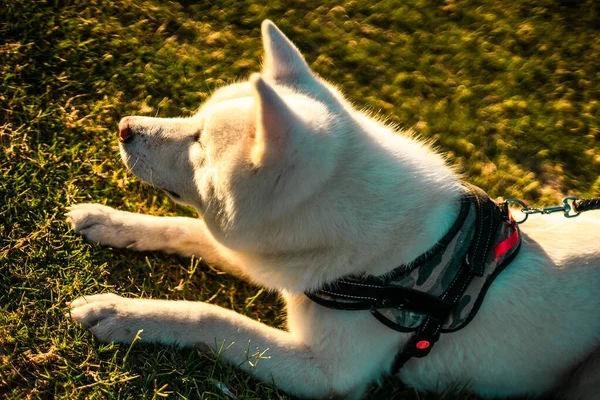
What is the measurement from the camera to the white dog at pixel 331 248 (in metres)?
2.45

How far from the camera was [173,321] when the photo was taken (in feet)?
9.26

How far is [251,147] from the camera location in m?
2.39

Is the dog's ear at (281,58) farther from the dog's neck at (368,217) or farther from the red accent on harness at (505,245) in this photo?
the red accent on harness at (505,245)

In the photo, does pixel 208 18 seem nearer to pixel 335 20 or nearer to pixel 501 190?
pixel 335 20

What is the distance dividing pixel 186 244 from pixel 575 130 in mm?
3031

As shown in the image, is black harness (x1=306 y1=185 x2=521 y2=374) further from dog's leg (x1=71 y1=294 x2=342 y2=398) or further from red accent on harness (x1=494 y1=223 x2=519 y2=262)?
dog's leg (x1=71 y1=294 x2=342 y2=398)

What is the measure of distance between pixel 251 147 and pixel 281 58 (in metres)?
0.62

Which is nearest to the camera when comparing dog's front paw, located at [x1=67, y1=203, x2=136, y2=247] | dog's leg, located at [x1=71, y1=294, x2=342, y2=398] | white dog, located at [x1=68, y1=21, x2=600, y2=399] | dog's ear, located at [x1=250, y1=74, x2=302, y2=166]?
dog's ear, located at [x1=250, y1=74, x2=302, y2=166]

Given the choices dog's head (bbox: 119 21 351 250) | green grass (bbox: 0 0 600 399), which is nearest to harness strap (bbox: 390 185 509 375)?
green grass (bbox: 0 0 600 399)

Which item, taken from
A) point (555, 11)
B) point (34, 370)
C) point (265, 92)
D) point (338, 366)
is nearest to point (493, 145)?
point (555, 11)

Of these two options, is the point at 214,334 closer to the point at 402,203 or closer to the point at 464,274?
the point at 402,203

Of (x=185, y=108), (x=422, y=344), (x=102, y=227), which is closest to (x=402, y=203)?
(x=422, y=344)

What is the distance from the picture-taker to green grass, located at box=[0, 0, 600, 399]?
9.43 ft

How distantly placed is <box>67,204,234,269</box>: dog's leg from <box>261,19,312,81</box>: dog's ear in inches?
42.4
